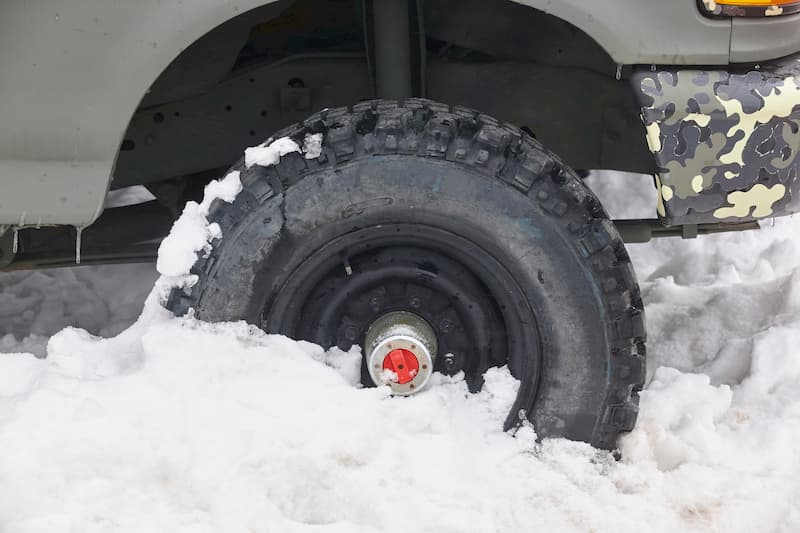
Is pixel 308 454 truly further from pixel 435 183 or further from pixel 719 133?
pixel 719 133

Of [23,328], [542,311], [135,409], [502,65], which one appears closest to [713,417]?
[542,311]

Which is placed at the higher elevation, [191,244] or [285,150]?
[285,150]

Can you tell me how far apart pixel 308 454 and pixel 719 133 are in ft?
4.04

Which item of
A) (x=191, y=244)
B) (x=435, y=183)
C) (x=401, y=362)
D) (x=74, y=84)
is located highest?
(x=74, y=84)

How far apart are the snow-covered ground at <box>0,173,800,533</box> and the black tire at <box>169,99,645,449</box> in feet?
0.36

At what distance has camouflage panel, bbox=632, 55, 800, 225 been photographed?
1.93 metres

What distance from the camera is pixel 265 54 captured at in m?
2.70

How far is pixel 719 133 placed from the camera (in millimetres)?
1935

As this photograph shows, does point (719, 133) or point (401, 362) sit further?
point (401, 362)

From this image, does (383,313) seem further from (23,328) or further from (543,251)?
(23,328)

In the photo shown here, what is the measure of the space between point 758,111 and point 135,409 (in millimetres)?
1636

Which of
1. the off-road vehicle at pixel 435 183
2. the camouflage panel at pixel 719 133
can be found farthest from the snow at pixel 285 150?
the camouflage panel at pixel 719 133

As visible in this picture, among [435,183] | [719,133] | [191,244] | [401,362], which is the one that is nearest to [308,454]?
[401,362]

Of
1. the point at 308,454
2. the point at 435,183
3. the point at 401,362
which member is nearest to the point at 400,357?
the point at 401,362
